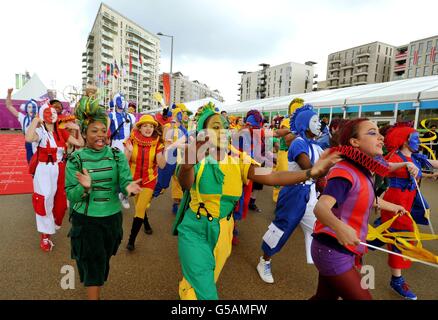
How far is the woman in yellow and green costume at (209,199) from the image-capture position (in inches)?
75.9

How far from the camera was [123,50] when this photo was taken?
7750cm

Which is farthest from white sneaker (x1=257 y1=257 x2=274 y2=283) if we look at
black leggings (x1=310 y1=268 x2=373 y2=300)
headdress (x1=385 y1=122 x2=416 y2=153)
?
headdress (x1=385 y1=122 x2=416 y2=153)

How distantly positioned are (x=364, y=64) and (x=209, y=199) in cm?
9114

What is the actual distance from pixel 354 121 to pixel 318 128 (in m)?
1.22

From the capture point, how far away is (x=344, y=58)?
83.8m

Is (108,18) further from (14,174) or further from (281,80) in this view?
(14,174)

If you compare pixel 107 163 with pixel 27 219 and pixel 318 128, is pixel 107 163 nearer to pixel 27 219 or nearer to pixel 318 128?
pixel 318 128

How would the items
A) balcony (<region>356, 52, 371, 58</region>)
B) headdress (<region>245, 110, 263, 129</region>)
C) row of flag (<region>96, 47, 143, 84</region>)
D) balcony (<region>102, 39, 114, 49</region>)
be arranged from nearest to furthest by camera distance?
headdress (<region>245, 110, 263, 129</region>)
row of flag (<region>96, 47, 143, 84</region>)
balcony (<region>102, 39, 114, 49</region>)
balcony (<region>356, 52, 371, 58</region>)

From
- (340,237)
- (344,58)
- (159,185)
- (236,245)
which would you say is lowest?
(236,245)

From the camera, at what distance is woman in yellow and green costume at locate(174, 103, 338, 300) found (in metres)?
1.93

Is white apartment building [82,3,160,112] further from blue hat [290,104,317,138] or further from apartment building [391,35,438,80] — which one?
apartment building [391,35,438,80]

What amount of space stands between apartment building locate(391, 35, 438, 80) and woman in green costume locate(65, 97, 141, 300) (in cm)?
8269

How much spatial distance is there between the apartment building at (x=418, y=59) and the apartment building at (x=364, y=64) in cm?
333
